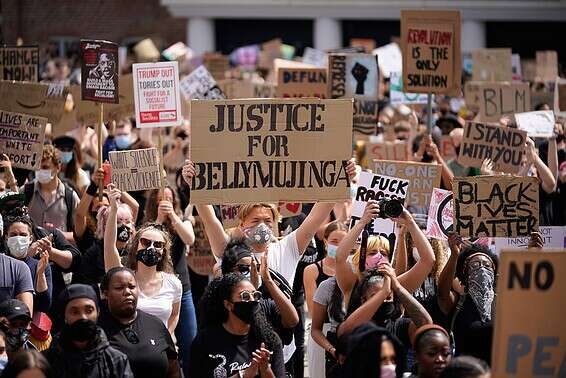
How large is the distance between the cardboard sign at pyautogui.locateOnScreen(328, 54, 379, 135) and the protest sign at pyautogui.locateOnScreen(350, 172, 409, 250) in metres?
4.77

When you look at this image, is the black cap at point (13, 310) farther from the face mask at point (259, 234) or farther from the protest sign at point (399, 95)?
the protest sign at point (399, 95)

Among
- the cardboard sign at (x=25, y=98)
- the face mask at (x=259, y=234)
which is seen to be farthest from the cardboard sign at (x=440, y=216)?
the cardboard sign at (x=25, y=98)

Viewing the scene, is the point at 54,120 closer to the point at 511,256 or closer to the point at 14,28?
the point at 511,256

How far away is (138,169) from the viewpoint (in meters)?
10.2

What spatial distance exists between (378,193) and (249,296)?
2.40 m

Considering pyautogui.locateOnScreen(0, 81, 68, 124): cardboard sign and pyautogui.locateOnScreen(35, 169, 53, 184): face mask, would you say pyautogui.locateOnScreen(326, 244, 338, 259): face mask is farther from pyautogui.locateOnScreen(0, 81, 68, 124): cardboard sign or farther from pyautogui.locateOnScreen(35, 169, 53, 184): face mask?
pyautogui.locateOnScreen(0, 81, 68, 124): cardboard sign

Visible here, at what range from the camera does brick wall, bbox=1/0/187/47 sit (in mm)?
37812

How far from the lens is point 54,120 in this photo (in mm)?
12273

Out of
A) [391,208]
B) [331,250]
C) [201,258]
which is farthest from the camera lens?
[201,258]

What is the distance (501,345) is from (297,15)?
30325 millimetres

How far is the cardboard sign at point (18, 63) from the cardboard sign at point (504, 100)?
4630mm

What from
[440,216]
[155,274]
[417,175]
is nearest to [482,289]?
[440,216]

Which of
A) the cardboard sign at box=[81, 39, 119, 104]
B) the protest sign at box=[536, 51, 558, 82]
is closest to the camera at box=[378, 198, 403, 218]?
the cardboard sign at box=[81, 39, 119, 104]

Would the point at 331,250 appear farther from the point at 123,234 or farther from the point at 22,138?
the point at 22,138
